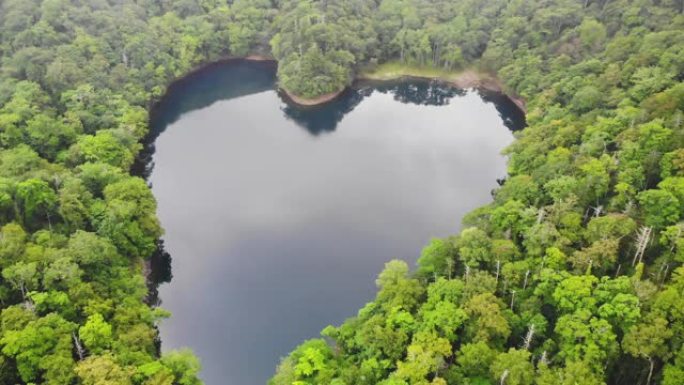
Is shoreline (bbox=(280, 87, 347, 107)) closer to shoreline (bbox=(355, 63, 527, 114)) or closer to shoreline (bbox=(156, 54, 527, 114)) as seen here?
shoreline (bbox=(156, 54, 527, 114))

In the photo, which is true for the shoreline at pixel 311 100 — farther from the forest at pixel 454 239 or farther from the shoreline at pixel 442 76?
the forest at pixel 454 239

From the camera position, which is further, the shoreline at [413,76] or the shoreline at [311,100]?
the shoreline at [413,76]

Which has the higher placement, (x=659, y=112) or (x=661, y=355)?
(x=659, y=112)

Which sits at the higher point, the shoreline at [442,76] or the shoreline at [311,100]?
the shoreline at [442,76]

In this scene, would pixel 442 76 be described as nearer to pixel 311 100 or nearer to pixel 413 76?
pixel 413 76

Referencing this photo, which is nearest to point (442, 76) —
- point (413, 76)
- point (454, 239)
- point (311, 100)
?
point (413, 76)

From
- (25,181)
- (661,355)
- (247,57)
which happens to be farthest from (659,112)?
(247,57)

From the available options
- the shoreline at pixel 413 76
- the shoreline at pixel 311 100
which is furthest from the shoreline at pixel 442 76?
the shoreline at pixel 311 100

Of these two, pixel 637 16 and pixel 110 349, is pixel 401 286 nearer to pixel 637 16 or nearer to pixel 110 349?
pixel 110 349
